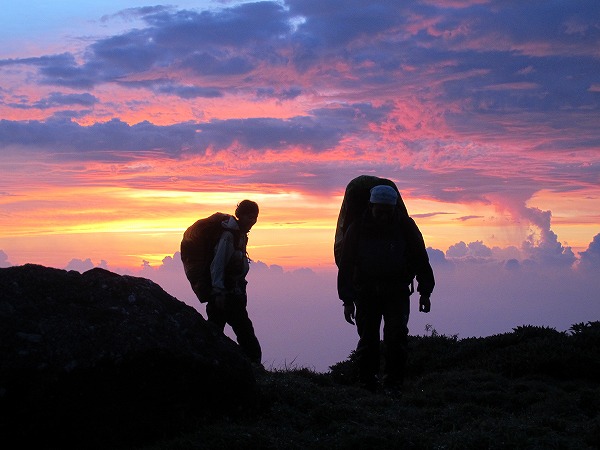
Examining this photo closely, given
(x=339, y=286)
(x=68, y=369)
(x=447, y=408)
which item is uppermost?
(x=339, y=286)

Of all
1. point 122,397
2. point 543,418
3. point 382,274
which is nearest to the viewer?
point 122,397

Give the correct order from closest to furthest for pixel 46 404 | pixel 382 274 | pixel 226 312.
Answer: pixel 46 404
pixel 382 274
pixel 226 312

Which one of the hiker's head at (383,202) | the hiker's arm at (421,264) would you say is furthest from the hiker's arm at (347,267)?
the hiker's arm at (421,264)

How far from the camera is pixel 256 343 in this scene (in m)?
13.1

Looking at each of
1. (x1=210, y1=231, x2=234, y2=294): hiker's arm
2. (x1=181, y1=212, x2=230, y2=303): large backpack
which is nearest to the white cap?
(x1=210, y1=231, x2=234, y2=294): hiker's arm

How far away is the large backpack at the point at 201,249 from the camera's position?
12141 millimetres

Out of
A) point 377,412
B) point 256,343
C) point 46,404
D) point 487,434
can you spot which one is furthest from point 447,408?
point 46,404

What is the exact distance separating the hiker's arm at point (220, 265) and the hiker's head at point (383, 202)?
259cm

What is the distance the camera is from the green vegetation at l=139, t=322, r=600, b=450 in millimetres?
7605

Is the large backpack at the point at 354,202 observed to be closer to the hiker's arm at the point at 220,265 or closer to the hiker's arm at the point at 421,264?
the hiker's arm at the point at 421,264

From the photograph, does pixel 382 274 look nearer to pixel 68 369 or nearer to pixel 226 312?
pixel 226 312

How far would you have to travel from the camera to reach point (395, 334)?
1088cm

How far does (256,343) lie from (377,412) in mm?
4288

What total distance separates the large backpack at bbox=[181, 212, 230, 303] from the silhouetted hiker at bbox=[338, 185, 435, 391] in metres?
2.41
